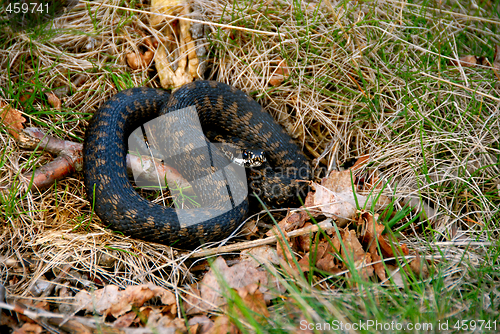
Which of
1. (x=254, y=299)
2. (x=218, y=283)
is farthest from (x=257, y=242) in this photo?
(x=254, y=299)

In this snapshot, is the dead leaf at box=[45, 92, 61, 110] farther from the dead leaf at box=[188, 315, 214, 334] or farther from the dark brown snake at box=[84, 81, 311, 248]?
the dead leaf at box=[188, 315, 214, 334]

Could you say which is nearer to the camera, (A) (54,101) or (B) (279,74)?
(A) (54,101)

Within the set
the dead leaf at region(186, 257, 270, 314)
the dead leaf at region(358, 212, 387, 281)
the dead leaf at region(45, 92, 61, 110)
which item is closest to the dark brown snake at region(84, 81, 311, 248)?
the dead leaf at region(45, 92, 61, 110)

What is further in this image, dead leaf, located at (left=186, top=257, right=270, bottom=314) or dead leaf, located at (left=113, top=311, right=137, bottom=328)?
dead leaf, located at (left=186, top=257, right=270, bottom=314)

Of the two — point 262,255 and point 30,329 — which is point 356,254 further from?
point 30,329

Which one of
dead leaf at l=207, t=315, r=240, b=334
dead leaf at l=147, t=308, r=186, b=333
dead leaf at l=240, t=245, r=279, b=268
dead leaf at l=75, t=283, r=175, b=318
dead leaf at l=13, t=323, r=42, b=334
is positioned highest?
dead leaf at l=13, t=323, r=42, b=334

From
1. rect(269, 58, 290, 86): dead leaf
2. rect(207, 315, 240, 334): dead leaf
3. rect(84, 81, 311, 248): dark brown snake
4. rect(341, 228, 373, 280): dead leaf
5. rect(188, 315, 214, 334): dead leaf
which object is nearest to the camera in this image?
rect(207, 315, 240, 334): dead leaf

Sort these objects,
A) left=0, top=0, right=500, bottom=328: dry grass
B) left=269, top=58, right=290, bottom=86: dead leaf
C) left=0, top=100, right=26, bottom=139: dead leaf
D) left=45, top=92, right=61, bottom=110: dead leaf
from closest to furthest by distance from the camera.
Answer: left=0, top=0, right=500, bottom=328: dry grass
left=0, top=100, right=26, bottom=139: dead leaf
left=45, top=92, right=61, bottom=110: dead leaf
left=269, top=58, right=290, bottom=86: dead leaf

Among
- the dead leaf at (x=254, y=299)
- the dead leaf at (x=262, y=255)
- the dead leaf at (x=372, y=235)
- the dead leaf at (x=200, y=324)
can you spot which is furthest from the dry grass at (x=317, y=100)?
the dead leaf at (x=254, y=299)
